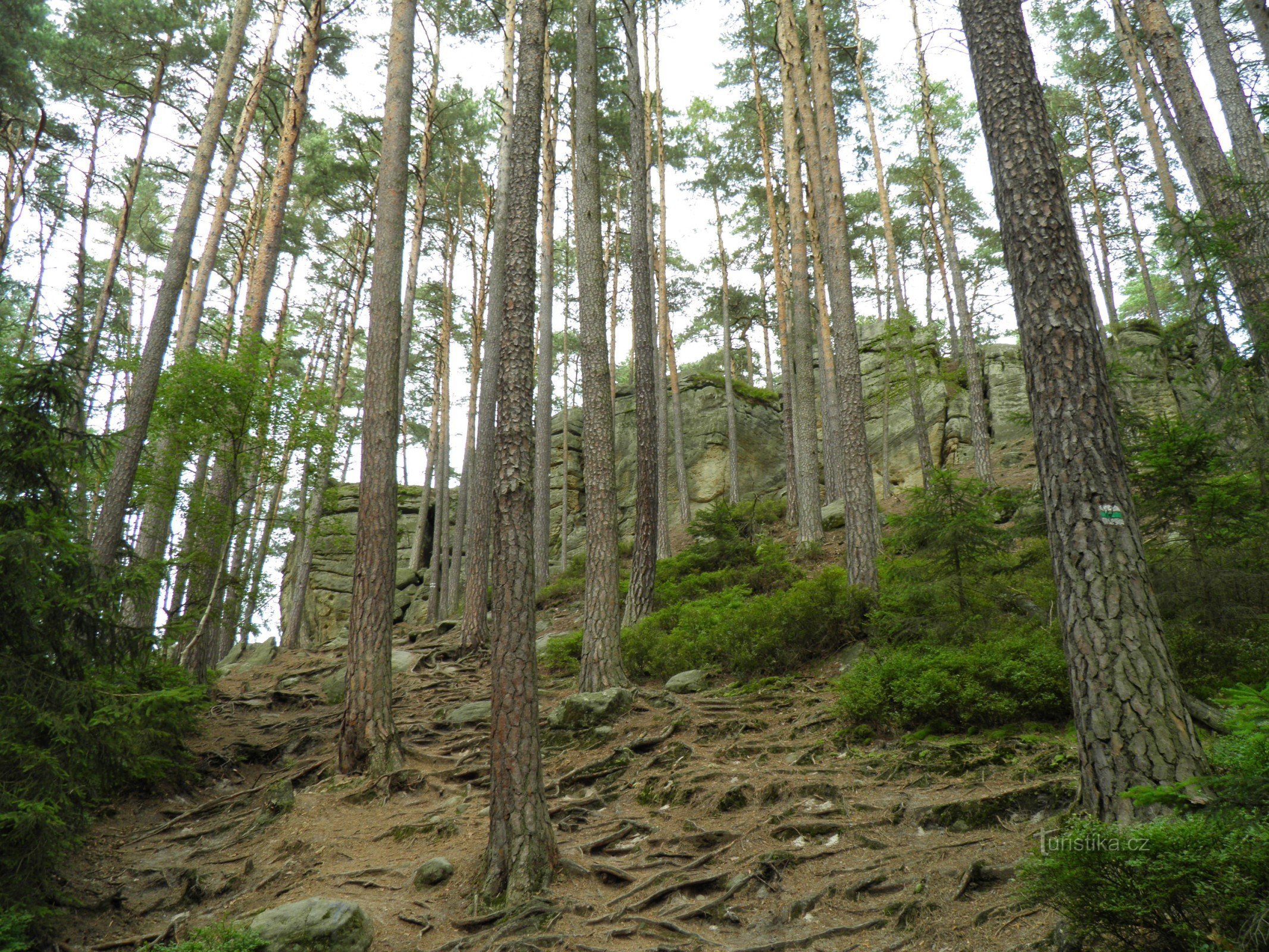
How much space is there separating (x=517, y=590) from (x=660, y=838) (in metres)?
2.13

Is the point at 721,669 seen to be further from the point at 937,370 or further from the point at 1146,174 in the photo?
the point at 1146,174

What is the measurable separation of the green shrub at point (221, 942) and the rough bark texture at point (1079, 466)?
4573mm

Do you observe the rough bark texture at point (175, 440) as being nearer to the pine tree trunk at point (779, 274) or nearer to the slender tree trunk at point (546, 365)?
the slender tree trunk at point (546, 365)

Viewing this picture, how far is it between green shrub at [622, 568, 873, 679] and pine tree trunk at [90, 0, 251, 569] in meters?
6.44

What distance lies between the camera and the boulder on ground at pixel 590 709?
7453mm

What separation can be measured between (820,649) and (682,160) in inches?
716

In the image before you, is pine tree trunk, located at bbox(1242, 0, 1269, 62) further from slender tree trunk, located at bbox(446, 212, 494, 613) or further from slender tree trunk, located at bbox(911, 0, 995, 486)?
slender tree trunk, located at bbox(446, 212, 494, 613)

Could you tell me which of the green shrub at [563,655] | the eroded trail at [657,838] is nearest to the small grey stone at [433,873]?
the eroded trail at [657,838]

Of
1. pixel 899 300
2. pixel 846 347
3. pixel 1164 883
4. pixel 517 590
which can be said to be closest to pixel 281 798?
pixel 517 590

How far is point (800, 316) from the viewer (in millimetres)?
14039

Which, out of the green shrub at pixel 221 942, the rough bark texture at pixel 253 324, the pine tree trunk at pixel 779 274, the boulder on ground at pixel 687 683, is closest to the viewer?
the green shrub at pixel 221 942

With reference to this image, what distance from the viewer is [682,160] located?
22.1 metres

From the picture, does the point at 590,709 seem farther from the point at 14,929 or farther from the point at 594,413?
the point at 14,929

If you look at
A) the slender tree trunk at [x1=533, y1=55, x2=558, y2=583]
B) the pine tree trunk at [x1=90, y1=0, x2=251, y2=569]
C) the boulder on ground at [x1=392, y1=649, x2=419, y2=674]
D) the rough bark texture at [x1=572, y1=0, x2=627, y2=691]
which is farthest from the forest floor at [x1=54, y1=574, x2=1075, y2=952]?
the slender tree trunk at [x1=533, y1=55, x2=558, y2=583]
